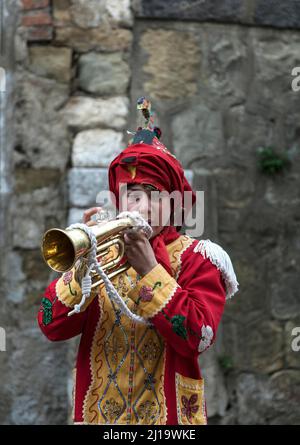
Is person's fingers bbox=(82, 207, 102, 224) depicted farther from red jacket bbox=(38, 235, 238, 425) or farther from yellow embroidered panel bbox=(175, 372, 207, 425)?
yellow embroidered panel bbox=(175, 372, 207, 425)

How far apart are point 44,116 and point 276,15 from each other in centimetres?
138

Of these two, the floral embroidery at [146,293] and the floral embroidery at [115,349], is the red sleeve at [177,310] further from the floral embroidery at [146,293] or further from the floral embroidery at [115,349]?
the floral embroidery at [115,349]

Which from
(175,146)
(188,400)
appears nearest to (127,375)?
(188,400)

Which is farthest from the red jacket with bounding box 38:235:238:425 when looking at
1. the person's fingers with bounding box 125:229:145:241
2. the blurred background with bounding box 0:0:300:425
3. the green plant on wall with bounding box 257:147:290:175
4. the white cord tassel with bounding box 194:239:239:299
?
the green plant on wall with bounding box 257:147:290:175

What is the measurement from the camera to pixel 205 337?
2.04m

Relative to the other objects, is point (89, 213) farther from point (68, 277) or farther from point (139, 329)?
point (139, 329)

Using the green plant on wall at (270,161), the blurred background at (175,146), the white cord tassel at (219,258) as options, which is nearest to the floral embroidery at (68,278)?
the white cord tassel at (219,258)

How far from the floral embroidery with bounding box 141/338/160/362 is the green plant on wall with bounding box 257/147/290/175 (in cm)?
183

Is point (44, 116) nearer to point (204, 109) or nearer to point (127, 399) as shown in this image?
point (204, 109)

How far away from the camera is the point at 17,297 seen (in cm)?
356

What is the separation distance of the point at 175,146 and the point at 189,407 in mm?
1813

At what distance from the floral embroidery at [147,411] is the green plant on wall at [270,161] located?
6.29 feet
